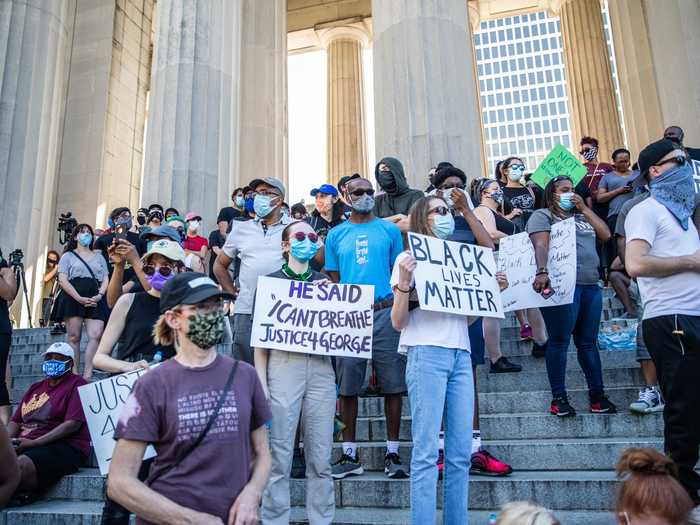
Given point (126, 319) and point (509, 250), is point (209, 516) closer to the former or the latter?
point (126, 319)

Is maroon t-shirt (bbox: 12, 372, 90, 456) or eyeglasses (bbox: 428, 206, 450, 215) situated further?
maroon t-shirt (bbox: 12, 372, 90, 456)

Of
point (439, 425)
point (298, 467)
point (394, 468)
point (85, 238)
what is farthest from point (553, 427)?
point (85, 238)

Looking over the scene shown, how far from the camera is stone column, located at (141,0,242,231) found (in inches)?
547

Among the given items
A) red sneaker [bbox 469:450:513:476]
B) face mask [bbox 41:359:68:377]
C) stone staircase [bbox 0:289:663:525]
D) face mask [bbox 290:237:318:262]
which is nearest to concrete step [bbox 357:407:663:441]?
stone staircase [bbox 0:289:663:525]

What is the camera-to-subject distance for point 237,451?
2691mm

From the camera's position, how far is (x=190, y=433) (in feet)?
8.48

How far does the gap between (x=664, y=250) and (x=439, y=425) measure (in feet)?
6.36

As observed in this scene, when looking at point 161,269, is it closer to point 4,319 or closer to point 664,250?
point 4,319

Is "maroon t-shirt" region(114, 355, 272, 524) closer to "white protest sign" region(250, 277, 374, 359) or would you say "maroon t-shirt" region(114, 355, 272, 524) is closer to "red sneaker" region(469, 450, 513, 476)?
"white protest sign" region(250, 277, 374, 359)

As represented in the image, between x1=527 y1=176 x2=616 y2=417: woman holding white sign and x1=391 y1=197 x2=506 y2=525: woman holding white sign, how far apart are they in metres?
1.73

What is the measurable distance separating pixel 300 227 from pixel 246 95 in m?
15.0

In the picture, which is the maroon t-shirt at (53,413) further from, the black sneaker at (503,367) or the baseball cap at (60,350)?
the black sneaker at (503,367)

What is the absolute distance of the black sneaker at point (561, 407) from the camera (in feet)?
17.7

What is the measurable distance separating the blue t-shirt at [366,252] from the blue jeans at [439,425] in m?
1.47
